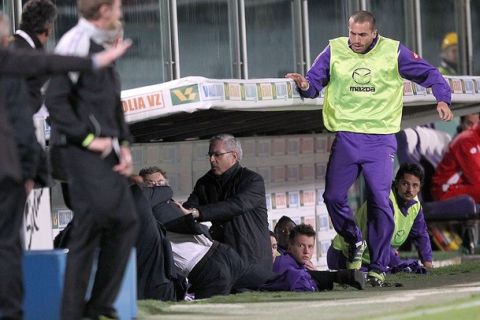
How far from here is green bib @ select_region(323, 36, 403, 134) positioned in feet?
39.1

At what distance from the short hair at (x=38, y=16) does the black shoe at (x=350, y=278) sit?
10.8 feet

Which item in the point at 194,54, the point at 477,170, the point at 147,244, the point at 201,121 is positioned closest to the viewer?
the point at 147,244

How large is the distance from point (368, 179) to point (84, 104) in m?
4.44

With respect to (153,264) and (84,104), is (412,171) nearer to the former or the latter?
(153,264)

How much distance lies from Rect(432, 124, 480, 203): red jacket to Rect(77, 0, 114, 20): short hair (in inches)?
408

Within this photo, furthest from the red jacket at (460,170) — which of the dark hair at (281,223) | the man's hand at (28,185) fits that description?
the man's hand at (28,185)

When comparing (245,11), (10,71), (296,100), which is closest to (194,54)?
(245,11)

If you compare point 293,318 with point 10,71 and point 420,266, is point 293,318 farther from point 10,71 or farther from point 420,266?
point 420,266

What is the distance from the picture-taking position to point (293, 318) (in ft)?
28.9

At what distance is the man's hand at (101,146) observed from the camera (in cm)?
772

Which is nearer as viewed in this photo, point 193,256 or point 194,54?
point 193,256

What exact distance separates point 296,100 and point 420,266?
2.57 metres

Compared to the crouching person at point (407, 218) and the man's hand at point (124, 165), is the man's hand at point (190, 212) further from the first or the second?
the man's hand at point (124, 165)

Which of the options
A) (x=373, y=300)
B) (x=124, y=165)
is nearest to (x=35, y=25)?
(x=124, y=165)
